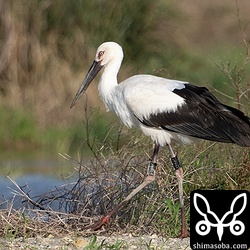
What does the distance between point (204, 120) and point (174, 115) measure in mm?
297

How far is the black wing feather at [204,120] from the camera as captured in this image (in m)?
8.52

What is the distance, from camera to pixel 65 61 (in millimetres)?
15453

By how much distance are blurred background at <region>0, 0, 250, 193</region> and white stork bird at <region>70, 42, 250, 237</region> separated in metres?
4.07

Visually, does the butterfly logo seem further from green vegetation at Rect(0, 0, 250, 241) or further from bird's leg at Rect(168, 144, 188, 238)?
green vegetation at Rect(0, 0, 250, 241)

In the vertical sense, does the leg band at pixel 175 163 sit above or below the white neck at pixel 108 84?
below

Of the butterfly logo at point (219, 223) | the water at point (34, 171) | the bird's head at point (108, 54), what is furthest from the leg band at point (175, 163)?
the water at point (34, 171)

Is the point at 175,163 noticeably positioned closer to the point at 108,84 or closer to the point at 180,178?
the point at 180,178

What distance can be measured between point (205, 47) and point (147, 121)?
465 inches

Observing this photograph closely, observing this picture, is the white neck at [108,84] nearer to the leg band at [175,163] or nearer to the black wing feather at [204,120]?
the black wing feather at [204,120]

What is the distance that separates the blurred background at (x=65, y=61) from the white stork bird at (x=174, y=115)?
4072 mm

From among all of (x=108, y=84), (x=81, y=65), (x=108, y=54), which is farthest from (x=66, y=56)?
(x=108, y=84)

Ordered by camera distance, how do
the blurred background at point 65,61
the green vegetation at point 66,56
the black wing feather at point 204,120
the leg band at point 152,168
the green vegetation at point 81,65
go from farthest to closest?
the green vegetation at point 66,56
the blurred background at point 65,61
the green vegetation at point 81,65
the leg band at point 152,168
the black wing feather at point 204,120

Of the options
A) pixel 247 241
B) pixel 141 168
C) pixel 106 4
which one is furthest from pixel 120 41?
pixel 247 241

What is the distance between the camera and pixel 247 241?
799 cm
